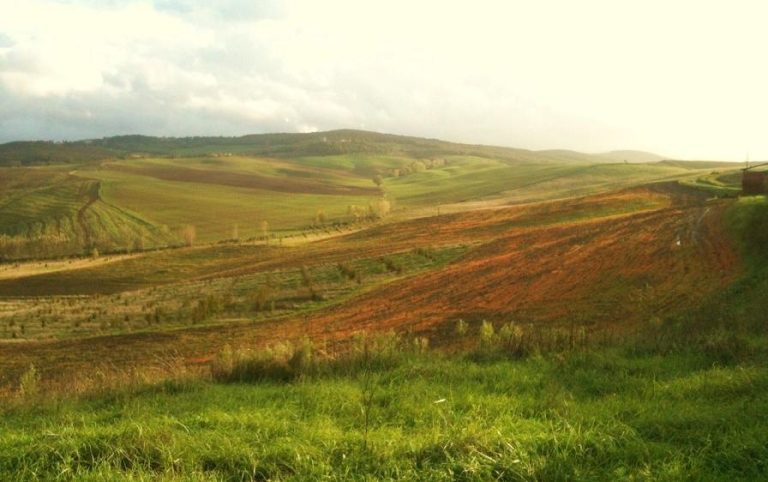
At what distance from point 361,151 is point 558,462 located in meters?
177

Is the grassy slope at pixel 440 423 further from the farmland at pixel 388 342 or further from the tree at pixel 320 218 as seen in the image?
the tree at pixel 320 218

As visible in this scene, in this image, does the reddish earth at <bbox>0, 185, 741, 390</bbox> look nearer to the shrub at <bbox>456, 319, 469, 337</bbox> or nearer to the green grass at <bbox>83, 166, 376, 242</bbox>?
the shrub at <bbox>456, 319, 469, 337</bbox>

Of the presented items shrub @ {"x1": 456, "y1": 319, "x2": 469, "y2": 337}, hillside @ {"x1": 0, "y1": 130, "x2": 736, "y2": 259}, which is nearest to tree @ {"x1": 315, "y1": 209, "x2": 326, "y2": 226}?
A: hillside @ {"x1": 0, "y1": 130, "x2": 736, "y2": 259}

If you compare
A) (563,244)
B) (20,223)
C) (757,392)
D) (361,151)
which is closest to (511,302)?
(563,244)

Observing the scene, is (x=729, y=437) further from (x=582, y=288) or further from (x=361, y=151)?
(x=361, y=151)

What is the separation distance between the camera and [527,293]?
23656mm

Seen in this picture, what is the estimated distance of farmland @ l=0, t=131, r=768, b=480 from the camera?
4945mm

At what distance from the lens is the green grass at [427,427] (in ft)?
15.4

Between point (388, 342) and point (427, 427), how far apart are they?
4.63 m

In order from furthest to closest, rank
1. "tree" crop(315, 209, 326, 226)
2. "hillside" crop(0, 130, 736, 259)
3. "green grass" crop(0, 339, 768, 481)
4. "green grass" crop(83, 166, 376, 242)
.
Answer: "tree" crop(315, 209, 326, 226) → "green grass" crop(83, 166, 376, 242) → "hillside" crop(0, 130, 736, 259) → "green grass" crop(0, 339, 768, 481)

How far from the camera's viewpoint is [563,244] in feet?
107

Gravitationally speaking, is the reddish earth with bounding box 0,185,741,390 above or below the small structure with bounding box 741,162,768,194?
below

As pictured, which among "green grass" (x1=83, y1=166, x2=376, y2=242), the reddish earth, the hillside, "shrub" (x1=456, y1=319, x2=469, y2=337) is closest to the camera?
"shrub" (x1=456, y1=319, x2=469, y2=337)

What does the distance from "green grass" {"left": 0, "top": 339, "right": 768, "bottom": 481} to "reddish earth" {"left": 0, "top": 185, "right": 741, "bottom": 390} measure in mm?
9527
